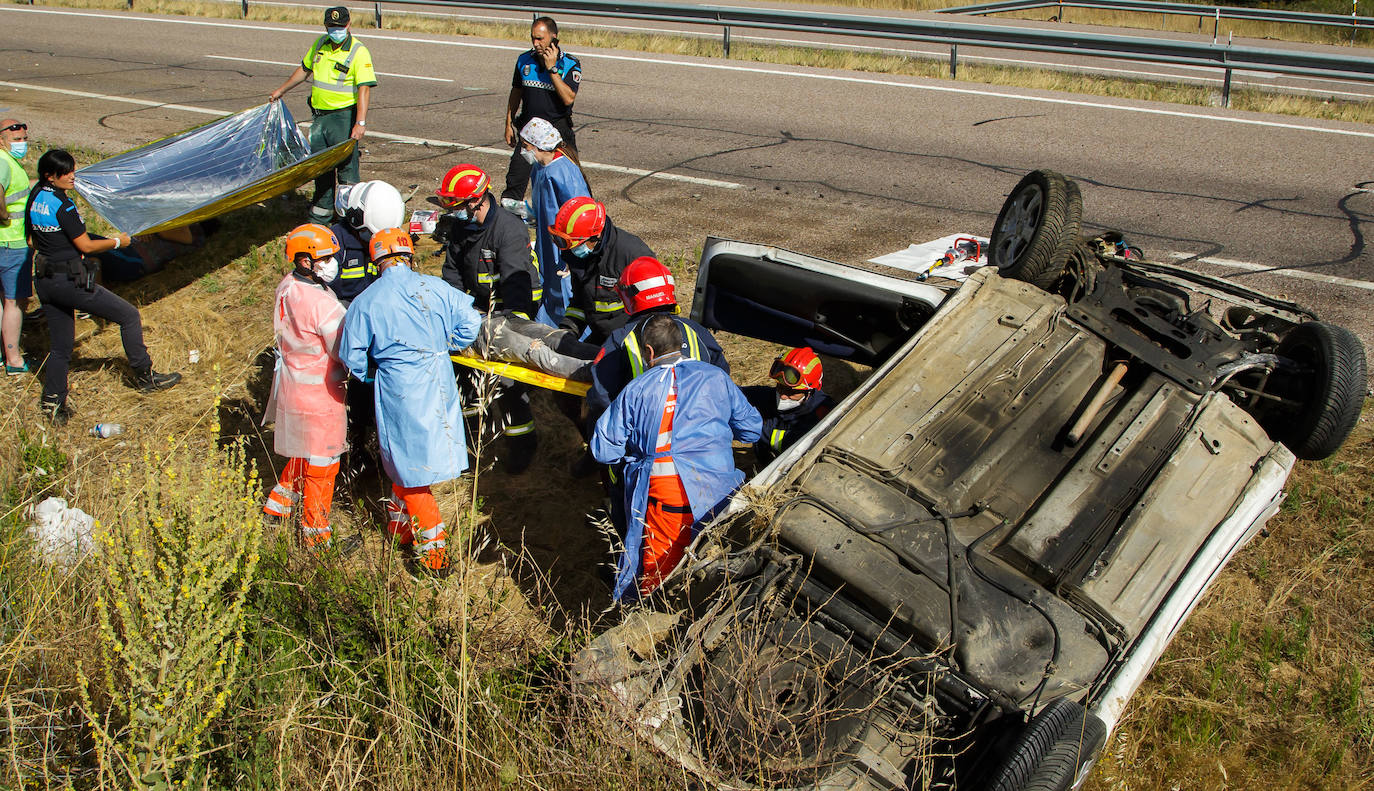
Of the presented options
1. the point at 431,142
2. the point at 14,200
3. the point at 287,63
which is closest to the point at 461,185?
the point at 14,200

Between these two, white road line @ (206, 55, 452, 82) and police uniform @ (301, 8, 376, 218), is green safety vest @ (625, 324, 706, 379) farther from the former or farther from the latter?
white road line @ (206, 55, 452, 82)

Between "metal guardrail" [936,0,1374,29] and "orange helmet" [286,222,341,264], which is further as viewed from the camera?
"metal guardrail" [936,0,1374,29]

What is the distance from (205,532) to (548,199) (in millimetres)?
3491

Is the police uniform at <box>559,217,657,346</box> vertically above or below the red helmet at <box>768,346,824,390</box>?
above

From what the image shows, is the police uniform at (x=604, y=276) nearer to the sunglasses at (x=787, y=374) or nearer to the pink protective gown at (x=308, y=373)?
the sunglasses at (x=787, y=374)

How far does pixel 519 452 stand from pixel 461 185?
5.62 feet

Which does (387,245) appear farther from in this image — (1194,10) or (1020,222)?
(1194,10)

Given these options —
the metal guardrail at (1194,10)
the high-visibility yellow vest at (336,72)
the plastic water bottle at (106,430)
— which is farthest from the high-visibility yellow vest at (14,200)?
the metal guardrail at (1194,10)

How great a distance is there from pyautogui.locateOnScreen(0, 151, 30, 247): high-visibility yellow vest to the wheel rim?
6.85 metres

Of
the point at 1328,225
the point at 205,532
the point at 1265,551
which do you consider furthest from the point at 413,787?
the point at 1328,225

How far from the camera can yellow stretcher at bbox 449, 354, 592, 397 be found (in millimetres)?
5203

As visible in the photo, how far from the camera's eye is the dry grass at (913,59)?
39.8ft

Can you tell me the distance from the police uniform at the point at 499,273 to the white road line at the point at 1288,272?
212 inches

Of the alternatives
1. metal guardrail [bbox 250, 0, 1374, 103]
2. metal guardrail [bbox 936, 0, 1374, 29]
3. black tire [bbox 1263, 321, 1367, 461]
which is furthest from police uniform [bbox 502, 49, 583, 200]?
metal guardrail [bbox 936, 0, 1374, 29]
